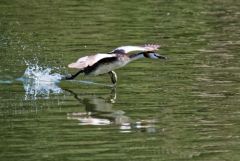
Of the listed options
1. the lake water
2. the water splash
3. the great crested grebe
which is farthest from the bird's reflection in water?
the great crested grebe

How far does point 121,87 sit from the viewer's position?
15.5 m

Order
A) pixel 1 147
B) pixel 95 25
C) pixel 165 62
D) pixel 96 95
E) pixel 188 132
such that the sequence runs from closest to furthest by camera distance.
A: pixel 1 147 < pixel 188 132 < pixel 96 95 < pixel 165 62 < pixel 95 25

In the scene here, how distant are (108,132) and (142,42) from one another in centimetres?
798

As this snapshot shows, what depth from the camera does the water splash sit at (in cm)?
1517

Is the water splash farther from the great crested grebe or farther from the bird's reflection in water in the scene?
the bird's reflection in water

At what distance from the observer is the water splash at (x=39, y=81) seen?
15.2m

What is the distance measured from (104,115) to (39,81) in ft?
10.5

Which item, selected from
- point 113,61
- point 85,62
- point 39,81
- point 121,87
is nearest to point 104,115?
point 85,62

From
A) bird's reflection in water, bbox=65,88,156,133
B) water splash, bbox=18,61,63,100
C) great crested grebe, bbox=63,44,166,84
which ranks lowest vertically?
bird's reflection in water, bbox=65,88,156,133

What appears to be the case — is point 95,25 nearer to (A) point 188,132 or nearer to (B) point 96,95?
(B) point 96,95

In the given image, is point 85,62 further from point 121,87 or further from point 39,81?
point 39,81

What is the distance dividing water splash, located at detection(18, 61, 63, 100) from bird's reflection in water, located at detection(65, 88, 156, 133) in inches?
19.1

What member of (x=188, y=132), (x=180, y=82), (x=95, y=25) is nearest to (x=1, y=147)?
(x=188, y=132)

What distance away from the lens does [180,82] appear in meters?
15.6
